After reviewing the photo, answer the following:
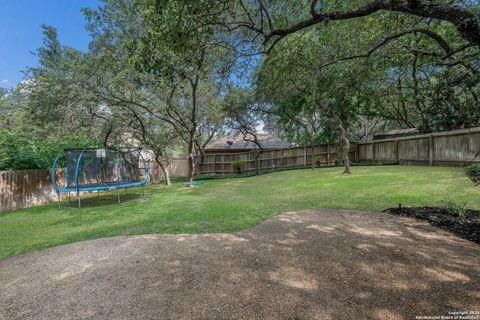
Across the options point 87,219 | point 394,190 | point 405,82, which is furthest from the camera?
point 405,82

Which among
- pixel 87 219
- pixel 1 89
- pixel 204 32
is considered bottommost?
pixel 87 219

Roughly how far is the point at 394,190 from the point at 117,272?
650cm

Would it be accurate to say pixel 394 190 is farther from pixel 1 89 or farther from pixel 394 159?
pixel 1 89

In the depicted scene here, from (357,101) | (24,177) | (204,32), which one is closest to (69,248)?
(204,32)

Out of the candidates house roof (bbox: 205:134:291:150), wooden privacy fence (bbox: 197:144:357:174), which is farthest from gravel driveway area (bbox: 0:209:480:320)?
house roof (bbox: 205:134:291:150)

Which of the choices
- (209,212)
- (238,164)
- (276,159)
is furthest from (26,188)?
(276,159)

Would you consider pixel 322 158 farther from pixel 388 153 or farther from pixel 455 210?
pixel 455 210

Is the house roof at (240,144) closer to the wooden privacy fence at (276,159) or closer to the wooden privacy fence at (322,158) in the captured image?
the wooden privacy fence at (276,159)

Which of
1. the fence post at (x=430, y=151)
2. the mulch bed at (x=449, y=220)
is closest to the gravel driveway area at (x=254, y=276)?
the mulch bed at (x=449, y=220)

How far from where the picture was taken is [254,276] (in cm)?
240

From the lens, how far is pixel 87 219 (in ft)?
17.7

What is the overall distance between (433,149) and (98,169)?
13.4 meters

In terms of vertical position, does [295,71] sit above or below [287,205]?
above

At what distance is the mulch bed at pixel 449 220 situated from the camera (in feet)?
11.1
